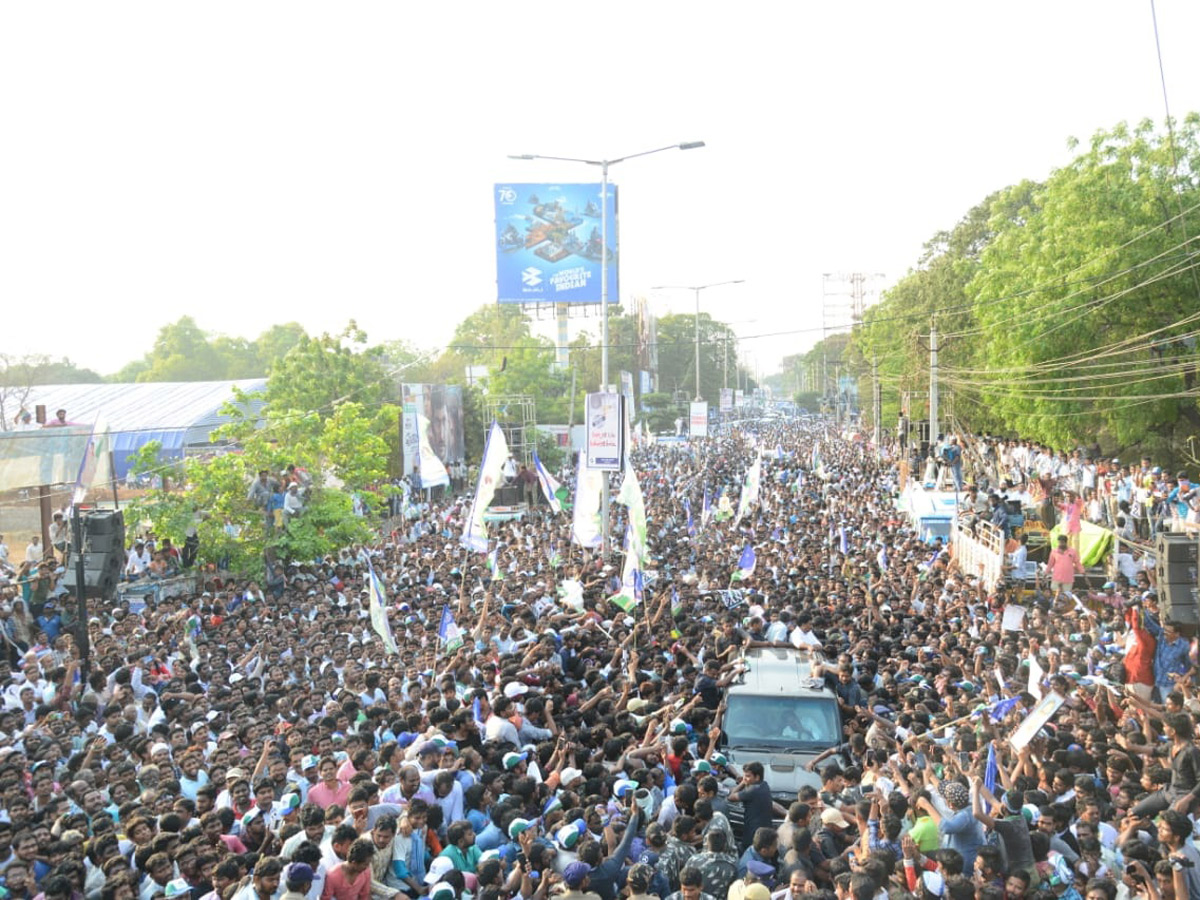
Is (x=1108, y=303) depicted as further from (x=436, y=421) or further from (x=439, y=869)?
(x=439, y=869)

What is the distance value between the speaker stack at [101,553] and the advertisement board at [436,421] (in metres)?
21.2

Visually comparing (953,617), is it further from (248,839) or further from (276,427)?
(276,427)

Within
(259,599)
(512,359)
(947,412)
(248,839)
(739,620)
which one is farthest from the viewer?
(512,359)

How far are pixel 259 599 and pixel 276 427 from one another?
442cm

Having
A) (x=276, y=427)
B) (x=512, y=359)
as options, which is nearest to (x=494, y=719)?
(x=276, y=427)

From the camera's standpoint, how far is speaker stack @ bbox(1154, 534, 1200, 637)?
10.0 meters

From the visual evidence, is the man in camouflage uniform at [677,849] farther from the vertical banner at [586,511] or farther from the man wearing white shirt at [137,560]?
the man wearing white shirt at [137,560]

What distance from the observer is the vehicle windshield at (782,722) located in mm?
9258

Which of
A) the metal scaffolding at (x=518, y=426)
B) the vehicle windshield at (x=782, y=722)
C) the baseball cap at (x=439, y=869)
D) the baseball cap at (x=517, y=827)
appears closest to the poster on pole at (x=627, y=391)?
the metal scaffolding at (x=518, y=426)

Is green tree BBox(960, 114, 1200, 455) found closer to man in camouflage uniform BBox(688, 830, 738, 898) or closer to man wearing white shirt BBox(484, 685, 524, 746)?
man wearing white shirt BBox(484, 685, 524, 746)

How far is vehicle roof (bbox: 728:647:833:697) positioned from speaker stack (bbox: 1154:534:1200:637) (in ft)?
10.8

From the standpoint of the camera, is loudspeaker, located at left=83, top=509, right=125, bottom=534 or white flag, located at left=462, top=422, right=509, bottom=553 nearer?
loudspeaker, located at left=83, top=509, right=125, bottom=534

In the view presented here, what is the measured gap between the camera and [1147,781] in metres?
7.14

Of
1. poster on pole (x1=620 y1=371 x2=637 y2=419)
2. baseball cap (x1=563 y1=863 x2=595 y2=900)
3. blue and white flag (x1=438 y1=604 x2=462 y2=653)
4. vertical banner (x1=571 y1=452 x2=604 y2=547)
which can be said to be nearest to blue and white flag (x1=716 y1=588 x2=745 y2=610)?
vertical banner (x1=571 y1=452 x2=604 y2=547)
